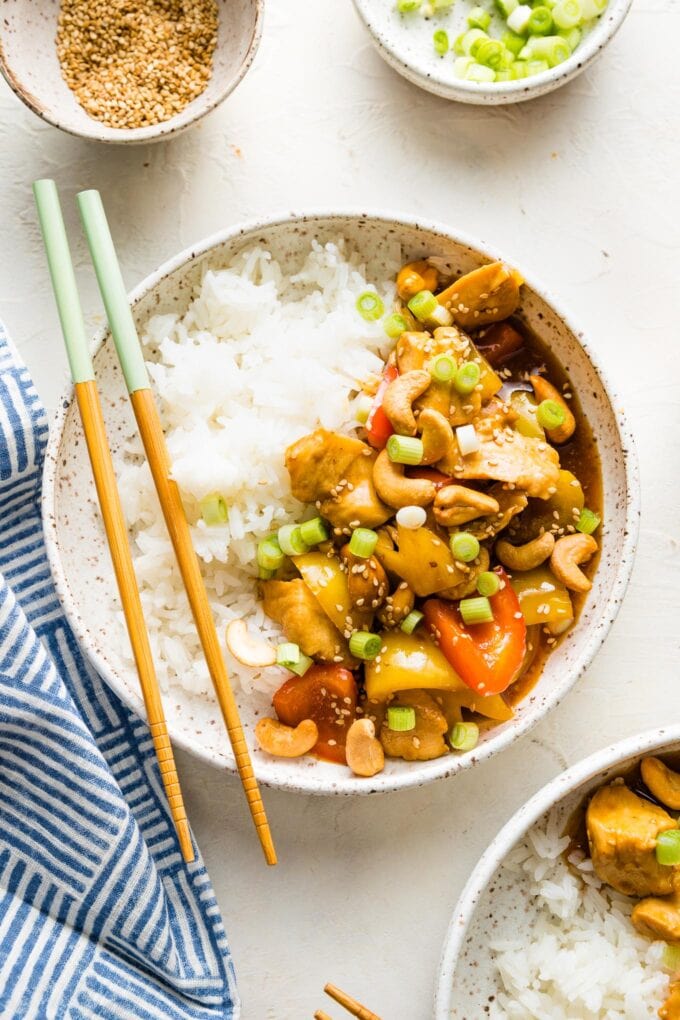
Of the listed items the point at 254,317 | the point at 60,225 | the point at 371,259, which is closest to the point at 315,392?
the point at 254,317

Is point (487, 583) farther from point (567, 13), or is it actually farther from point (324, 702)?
point (567, 13)

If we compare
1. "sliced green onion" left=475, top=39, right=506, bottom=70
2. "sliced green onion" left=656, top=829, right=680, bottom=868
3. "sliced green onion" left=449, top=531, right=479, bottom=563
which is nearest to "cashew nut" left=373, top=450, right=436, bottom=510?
"sliced green onion" left=449, top=531, right=479, bottom=563

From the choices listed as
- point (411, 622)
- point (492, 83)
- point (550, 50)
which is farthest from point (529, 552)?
point (550, 50)

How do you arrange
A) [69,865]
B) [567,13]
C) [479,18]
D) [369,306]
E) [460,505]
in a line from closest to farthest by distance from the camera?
[460,505]
[69,865]
[369,306]
[567,13]
[479,18]

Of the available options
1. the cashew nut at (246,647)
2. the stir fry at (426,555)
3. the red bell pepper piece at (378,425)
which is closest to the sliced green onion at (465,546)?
the stir fry at (426,555)

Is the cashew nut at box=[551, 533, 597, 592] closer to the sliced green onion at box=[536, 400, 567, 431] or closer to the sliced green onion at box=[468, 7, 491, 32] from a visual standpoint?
the sliced green onion at box=[536, 400, 567, 431]
